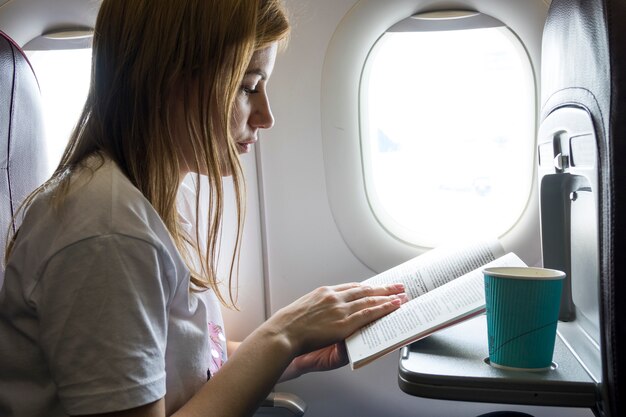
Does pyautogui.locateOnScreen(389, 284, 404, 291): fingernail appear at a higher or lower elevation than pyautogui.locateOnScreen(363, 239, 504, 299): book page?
lower

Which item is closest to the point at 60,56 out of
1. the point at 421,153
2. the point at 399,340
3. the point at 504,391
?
the point at 421,153

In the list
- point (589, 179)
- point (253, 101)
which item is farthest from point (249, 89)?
point (589, 179)

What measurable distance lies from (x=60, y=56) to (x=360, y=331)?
4.30 ft

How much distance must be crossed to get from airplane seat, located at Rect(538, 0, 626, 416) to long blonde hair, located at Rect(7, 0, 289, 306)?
19.1 inches

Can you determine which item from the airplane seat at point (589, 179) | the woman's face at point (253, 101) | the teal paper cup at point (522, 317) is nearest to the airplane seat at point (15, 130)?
the woman's face at point (253, 101)

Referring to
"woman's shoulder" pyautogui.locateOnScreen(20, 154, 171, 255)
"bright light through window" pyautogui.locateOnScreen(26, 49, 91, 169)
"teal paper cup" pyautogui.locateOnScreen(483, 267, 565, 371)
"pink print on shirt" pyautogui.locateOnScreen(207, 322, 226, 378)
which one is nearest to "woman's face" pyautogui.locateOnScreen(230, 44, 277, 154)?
"woman's shoulder" pyautogui.locateOnScreen(20, 154, 171, 255)

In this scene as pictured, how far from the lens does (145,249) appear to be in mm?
854

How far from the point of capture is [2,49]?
137 centimetres

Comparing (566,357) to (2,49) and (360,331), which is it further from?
(2,49)

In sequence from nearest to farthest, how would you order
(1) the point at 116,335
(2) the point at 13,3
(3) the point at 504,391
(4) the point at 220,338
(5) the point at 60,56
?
(1) the point at 116,335
(3) the point at 504,391
(4) the point at 220,338
(2) the point at 13,3
(5) the point at 60,56

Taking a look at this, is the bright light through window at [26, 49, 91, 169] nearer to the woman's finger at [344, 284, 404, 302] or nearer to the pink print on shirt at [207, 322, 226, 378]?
the pink print on shirt at [207, 322, 226, 378]

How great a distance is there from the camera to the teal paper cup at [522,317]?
928 millimetres

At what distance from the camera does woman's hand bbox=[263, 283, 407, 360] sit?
1088mm

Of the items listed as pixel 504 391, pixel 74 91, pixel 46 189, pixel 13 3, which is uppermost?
pixel 13 3
